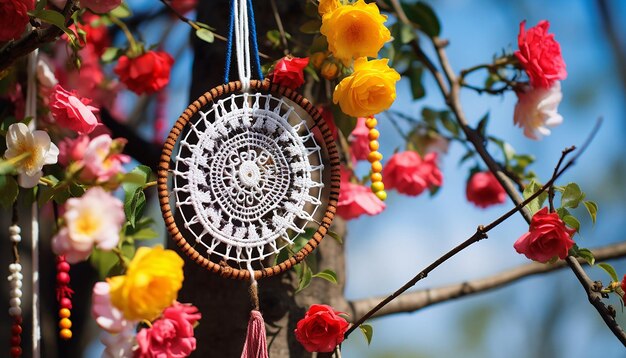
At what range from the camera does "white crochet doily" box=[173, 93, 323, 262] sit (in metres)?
0.89

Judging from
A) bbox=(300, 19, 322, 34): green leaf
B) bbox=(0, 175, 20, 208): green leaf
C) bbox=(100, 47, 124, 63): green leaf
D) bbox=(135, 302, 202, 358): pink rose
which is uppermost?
bbox=(300, 19, 322, 34): green leaf

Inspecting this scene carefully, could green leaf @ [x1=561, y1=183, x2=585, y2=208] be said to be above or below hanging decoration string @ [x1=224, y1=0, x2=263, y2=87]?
below

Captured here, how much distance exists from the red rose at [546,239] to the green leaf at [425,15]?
54cm

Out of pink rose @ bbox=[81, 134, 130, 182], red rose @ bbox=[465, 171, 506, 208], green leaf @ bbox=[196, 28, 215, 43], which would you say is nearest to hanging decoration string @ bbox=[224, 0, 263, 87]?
green leaf @ bbox=[196, 28, 215, 43]

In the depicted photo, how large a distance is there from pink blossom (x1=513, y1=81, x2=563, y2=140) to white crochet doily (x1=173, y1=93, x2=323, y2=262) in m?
0.37

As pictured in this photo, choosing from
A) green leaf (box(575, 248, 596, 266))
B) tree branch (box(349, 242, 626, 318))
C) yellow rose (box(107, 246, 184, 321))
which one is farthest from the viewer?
tree branch (box(349, 242, 626, 318))

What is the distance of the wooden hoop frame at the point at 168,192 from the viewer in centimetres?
87

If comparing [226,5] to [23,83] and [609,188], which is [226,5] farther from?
[609,188]

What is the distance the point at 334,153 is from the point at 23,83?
1.60 ft

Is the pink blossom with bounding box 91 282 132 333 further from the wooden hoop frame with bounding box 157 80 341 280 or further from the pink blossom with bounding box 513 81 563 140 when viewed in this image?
the pink blossom with bounding box 513 81 563 140

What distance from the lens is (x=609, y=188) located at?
15.1 ft

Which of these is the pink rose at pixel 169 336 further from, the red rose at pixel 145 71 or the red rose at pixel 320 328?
the red rose at pixel 145 71

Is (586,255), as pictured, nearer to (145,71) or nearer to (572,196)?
(572,196)

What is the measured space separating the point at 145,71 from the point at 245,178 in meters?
0.36
